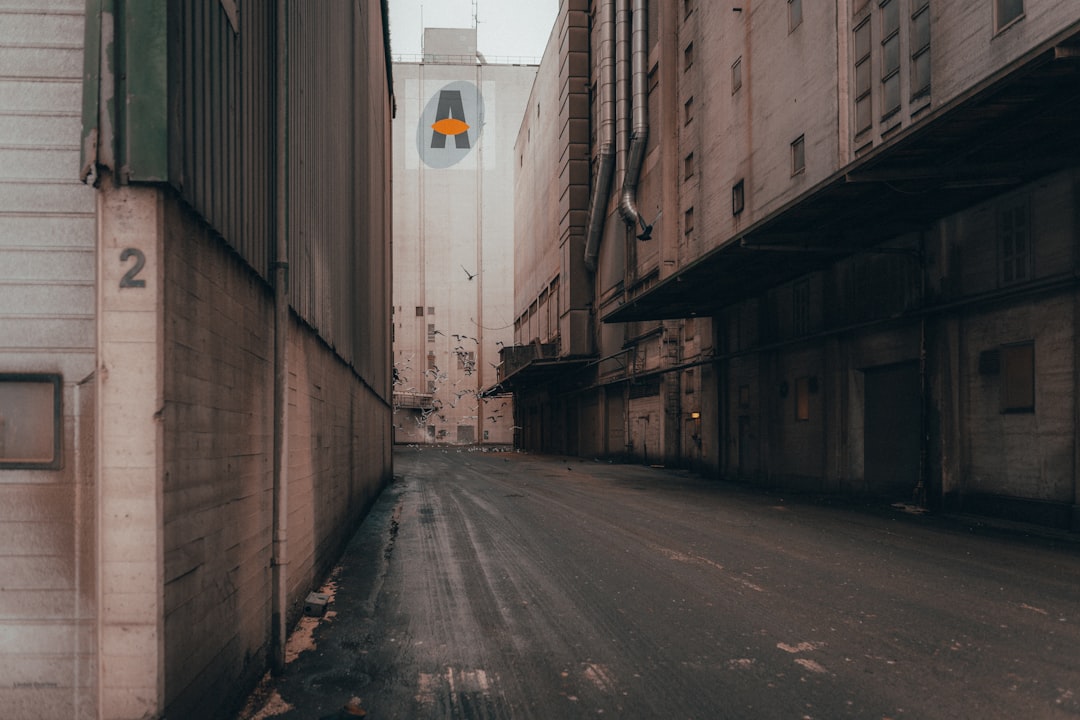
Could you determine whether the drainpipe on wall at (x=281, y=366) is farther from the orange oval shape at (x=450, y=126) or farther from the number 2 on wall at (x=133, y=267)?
the orange oval shape at (x=450, y=126)

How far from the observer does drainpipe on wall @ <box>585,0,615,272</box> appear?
3353 cm

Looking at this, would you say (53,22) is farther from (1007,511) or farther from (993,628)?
(1007,511)

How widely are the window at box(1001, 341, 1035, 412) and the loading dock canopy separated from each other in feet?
8.49

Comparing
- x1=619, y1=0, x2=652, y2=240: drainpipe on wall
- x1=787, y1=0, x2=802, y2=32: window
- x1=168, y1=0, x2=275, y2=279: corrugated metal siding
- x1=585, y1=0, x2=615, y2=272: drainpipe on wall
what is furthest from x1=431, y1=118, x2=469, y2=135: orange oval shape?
x1=168, y1=0, x2=275, y2=279: corrugated metal siding

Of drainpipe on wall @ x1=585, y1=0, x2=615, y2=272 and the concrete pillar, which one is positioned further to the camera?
drainpipe on wall @ x1=585, y1=0, x2=615, y2=272

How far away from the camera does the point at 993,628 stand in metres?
6.05

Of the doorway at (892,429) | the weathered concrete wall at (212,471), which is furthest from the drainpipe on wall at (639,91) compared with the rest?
the weathered concrete wall at (212,471)

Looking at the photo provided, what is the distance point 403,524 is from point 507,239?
53.6m

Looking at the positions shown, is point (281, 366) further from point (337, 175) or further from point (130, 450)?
point (337, 175)

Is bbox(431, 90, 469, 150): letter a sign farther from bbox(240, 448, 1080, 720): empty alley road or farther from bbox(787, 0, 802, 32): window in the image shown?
bbox(240, 448, 1080, 720): empty alley road

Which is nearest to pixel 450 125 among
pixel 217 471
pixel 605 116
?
pixel 605 116

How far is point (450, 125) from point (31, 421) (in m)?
64.4

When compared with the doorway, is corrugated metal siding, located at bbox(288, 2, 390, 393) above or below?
above

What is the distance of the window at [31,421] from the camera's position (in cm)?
346
